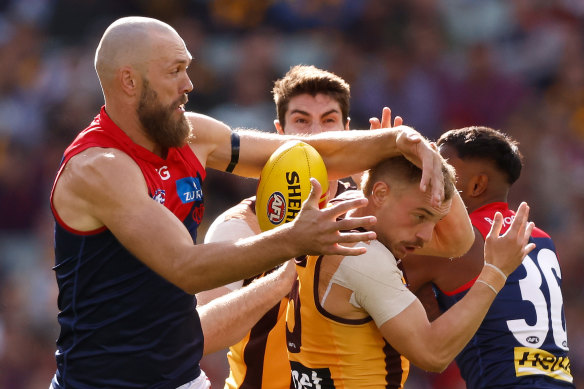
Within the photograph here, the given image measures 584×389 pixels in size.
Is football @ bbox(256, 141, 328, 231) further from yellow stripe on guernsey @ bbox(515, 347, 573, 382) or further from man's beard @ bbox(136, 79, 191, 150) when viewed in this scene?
yellow stripe on guernsey @ bbox(515, 347, 573, 382)

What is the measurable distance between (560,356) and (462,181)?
112 cm

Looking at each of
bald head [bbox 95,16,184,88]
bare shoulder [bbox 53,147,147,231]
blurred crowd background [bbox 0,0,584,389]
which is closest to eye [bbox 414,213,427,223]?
bare shoulder [bbox 53,147,147,231]

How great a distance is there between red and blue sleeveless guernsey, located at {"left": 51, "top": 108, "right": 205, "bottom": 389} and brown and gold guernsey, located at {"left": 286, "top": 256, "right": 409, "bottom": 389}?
22.3 inches

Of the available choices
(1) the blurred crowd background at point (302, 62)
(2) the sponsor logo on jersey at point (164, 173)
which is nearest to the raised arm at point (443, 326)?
(2) the sponsor logo on jersey at point (164, 173)

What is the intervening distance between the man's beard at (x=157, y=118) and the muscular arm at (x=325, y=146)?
1.21 ft

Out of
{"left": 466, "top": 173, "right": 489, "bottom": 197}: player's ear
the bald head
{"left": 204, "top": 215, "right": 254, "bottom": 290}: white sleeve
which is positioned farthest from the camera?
{"left": 466, "top": 173, "right": 489, "bottom": 197}: player's ear

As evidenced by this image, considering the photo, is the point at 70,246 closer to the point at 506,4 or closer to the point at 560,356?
the point at 560,356

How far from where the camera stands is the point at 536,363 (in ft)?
16.6

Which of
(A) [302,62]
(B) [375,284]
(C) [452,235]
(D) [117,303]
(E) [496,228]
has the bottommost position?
(D) [117,303]

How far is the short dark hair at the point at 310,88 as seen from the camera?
21.2 ft

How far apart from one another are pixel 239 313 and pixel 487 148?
178cm

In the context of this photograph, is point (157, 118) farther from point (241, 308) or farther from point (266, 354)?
point (266, 354)

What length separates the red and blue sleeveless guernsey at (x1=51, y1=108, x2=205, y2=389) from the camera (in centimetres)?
421

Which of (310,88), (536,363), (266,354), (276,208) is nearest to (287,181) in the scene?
(276,208)
